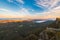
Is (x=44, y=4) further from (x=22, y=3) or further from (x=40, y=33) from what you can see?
(x=40, y=33)

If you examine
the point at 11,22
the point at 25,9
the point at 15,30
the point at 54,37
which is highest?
the point at 25,9

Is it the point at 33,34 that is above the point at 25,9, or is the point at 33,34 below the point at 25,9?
below

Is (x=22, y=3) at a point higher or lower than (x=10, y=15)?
higher

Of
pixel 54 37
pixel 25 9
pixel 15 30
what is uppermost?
pixel 25 9

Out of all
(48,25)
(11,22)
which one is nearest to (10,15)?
(11,22)

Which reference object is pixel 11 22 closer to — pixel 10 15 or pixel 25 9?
pixel 10 15

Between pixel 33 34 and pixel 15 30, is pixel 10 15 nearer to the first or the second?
pixel 15 30

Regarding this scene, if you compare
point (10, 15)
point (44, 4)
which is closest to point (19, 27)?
point (10, 15)
